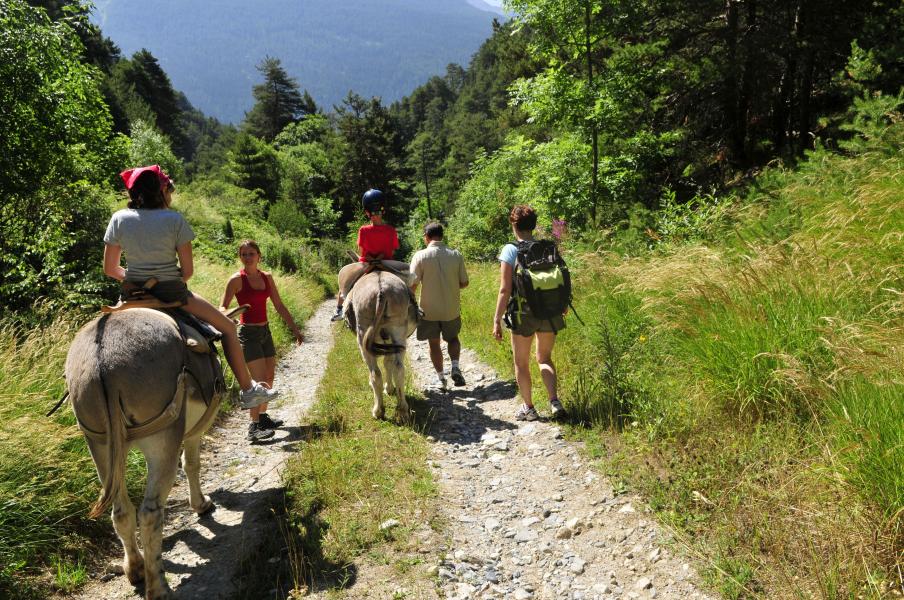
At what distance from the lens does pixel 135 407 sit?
3.21 m

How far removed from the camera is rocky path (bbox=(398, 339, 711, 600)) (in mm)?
3234

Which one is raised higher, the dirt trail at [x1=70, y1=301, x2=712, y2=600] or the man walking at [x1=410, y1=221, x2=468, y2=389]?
the man walking at [x1=410, y1=221, x2=468, y2=389]

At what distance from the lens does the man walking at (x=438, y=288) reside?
7.53 metres

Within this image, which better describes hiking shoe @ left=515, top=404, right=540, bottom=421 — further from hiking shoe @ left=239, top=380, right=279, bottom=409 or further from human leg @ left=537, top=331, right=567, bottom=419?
hiking shoe @ left=239, top=380, right=279, bottom=409

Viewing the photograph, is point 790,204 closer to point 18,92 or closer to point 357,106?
point 18,92

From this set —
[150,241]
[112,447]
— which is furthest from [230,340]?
[112,447]

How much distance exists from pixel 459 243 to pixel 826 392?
25.5 metres

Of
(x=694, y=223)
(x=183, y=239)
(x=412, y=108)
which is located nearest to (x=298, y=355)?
(x=183, y=239)

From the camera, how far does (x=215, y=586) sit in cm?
352

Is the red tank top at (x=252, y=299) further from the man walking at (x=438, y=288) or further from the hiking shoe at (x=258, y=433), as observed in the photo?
the man walking at (x=438, y=288)

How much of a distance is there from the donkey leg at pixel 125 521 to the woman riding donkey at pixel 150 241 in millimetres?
1254

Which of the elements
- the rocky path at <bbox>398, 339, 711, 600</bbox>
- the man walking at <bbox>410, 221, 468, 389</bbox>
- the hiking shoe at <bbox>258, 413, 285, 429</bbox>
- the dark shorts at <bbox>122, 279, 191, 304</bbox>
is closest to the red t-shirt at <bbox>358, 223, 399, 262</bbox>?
the man walking at <bbox>410, 221, 468, 389</bbox>

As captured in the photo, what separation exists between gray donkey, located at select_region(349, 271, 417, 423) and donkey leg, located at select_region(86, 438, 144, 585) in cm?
302

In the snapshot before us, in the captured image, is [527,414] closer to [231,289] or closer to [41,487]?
[231,289]
